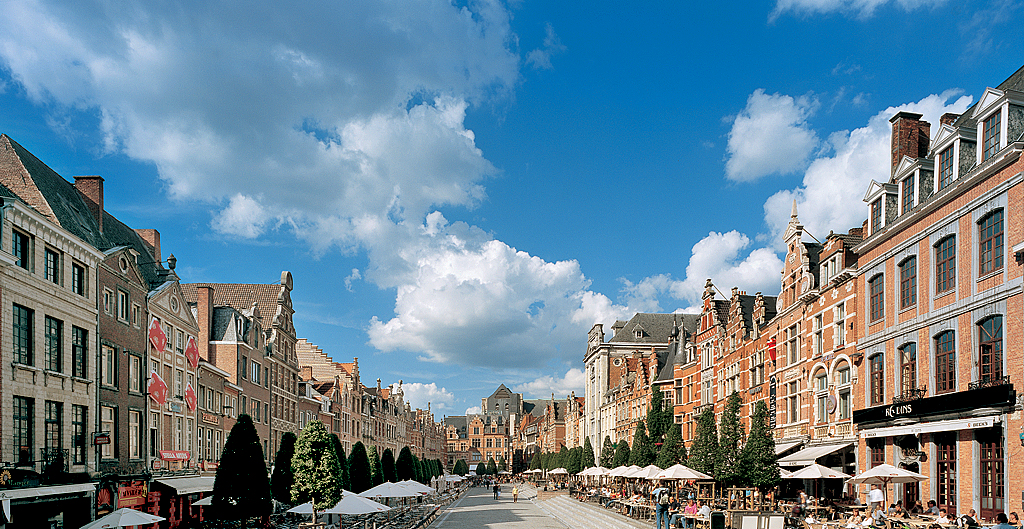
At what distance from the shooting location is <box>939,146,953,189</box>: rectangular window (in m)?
28.2

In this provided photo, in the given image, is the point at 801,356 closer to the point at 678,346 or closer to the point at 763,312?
the point at 763,312

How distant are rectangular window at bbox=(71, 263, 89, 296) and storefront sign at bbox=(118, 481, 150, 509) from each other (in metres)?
7.75

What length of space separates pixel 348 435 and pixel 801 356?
181ft

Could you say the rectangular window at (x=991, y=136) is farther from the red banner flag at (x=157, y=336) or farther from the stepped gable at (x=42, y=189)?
the red banner flag at (x=157, y=336)

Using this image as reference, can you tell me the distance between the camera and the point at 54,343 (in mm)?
26297

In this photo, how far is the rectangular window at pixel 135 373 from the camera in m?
32.5

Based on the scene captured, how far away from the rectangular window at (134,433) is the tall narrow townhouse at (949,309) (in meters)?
29.5

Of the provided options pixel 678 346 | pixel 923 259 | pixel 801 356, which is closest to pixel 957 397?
pixel 923 259

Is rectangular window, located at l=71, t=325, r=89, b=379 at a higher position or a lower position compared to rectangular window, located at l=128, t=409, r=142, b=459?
higher

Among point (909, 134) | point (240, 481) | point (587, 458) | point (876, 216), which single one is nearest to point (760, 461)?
point (876, 216)

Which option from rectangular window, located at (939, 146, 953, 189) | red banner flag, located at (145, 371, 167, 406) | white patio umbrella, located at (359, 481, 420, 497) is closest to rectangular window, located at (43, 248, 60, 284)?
red banner flag, located at (145, 371, 167, 406)

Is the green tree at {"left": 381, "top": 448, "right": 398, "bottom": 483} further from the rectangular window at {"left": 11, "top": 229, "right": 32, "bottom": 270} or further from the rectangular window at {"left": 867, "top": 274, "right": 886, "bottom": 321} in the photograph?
the rectangular window at {"left": 11, "top": 229, "right": 32, "bottom": 270}

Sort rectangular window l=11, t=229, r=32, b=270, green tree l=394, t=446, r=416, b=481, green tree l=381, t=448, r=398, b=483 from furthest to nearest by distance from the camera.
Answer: green tree l=394, t=446, r=416, b=481 → green tree l=381, t=448, r=398, b=483 → rectangular window l=11, t=229, r=32, b=270

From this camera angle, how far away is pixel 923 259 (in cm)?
2956
